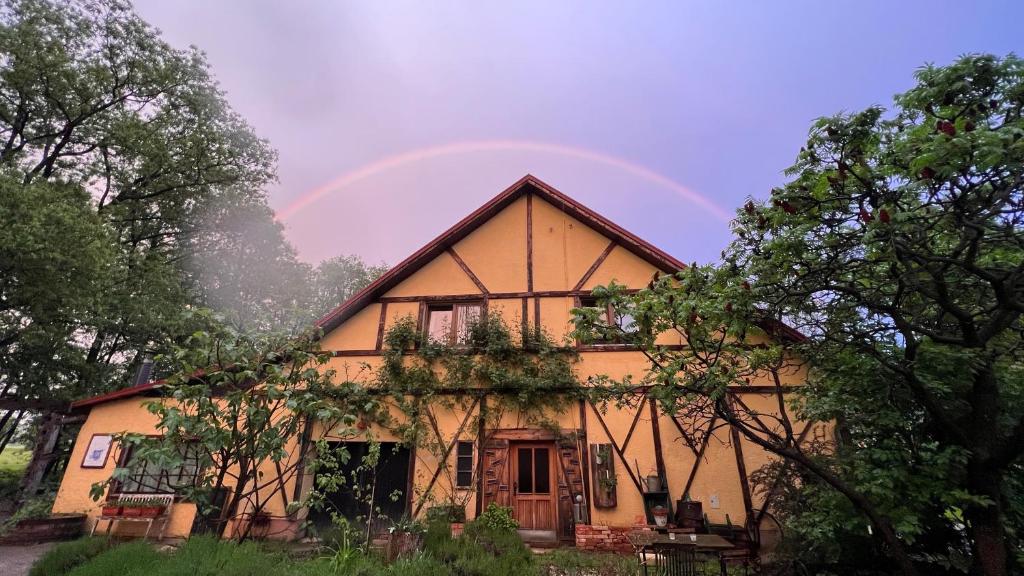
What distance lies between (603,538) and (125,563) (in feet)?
21.0

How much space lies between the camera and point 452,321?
9.97 metres

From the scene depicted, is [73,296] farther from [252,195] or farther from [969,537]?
[969,537]

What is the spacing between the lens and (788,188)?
14.0ft

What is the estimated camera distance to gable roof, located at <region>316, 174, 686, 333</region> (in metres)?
9.70

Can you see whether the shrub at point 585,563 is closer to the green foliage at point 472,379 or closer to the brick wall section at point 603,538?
the brick wall section at point 603,538

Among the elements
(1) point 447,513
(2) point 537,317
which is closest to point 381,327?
(2) point 537,317

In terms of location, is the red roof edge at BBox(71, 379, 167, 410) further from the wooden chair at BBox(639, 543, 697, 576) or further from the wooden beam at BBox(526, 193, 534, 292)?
the wooden chair at BBox(639, 543, 697, 576)

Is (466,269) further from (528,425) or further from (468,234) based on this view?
(528,425)

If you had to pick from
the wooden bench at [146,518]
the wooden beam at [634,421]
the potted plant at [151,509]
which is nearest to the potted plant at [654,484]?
the wooden beam at [634,421]

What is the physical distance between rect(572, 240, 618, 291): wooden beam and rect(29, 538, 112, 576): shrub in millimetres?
A: 8453

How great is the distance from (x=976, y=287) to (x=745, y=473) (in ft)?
15.8

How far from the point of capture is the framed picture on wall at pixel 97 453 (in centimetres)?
898

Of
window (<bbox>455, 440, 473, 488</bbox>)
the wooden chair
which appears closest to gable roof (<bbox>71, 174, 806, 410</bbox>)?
window (<bbox>455, 440, 473, 488</bbox>)

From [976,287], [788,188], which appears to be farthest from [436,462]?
[976,287]
